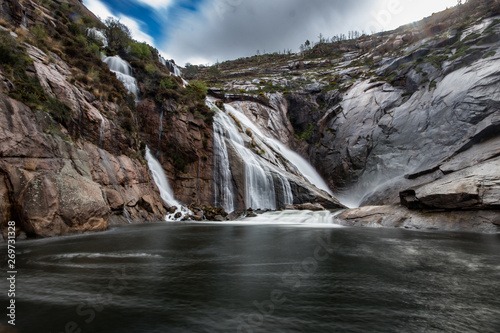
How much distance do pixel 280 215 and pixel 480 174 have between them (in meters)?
12.6

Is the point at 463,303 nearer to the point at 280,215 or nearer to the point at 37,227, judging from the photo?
the point at 37,227

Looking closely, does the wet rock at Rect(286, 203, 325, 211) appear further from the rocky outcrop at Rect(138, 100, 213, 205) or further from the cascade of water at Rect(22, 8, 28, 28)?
the cascade of water at Rect(22, 8, 28, 28)

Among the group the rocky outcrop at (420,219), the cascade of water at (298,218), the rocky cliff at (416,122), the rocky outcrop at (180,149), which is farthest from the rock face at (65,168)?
the rocky cliff at (416,122)

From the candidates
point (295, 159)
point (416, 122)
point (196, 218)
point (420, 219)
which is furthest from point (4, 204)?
point (416, 122)

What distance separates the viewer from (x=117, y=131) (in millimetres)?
19062

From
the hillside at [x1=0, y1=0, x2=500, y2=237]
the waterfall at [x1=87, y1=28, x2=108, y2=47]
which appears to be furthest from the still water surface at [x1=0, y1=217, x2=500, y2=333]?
the waterfall at [x1=87, y1=28, x2=108, y2=47]

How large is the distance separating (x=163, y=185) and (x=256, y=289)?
20149mm

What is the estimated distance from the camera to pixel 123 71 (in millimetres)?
27328

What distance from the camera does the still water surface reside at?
3.55 m

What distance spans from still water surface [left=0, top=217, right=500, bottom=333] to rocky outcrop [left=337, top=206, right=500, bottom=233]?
5137mm

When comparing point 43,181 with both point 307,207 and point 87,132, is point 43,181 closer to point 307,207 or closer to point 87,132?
point 87,132

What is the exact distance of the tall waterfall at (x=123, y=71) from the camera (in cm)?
2603

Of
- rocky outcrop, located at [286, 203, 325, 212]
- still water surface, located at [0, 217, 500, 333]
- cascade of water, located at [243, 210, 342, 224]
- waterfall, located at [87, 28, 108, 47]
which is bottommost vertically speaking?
cascade of water, located at [243, 210, 342, 224]

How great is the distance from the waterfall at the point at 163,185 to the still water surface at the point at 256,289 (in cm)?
1323
